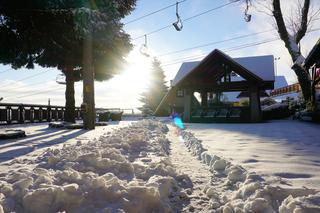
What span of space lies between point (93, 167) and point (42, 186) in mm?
1176

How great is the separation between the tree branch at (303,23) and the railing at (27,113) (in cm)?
1705

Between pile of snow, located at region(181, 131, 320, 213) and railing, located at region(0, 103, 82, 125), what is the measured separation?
584 inches

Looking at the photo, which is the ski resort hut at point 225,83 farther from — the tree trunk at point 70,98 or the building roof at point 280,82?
the building roof at point 280,82

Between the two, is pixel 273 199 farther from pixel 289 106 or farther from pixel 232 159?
pixel 289 106

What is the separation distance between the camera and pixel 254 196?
2.60 metres

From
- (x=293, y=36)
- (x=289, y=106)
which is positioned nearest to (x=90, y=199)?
(x=293, y=36)

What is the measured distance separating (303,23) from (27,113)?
1774 cm

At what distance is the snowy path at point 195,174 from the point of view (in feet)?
9.34

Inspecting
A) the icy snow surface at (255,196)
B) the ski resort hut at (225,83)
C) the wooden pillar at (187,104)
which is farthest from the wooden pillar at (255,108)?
the icy snow surface at (255,196)

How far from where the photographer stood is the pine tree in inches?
1636

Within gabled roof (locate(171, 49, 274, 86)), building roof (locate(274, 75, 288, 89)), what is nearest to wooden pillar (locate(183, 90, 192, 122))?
gabled roof (locate(171, 49, 274, 86))

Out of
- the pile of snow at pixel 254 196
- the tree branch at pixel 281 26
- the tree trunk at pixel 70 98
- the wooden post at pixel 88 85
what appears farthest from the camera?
the tree branch at pixel 281 26

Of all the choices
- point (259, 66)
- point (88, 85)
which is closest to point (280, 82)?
point (259, 66)

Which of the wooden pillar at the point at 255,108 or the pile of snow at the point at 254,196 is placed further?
the wooden pillar at the point at 255,108
